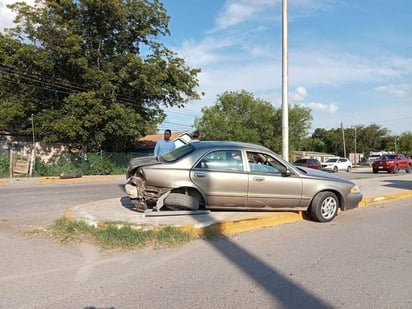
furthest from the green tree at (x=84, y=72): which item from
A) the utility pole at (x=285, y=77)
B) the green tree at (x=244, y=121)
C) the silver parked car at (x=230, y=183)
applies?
the green tree at (x=244, y=121)

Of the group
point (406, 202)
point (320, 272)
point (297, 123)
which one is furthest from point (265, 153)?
point (297, 123)

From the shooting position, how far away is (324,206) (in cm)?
828

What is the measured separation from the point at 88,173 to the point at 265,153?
797 inches

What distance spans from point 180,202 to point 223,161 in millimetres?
1157

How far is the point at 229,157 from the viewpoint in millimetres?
7938

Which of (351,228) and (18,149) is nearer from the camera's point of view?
(351,228)

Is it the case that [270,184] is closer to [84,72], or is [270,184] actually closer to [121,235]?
[121,235]

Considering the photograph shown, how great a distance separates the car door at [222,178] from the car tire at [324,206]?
1481 millimetres

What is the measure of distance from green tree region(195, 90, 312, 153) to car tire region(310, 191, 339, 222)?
40730 mm

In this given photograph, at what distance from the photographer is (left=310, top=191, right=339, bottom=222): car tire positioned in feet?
26.8

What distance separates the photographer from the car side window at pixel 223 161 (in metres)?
7.79

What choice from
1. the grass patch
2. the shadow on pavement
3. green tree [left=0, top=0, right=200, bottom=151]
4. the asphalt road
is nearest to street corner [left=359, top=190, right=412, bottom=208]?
the shadow on pavement

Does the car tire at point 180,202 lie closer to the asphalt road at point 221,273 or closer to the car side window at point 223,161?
the car side window at point 223,161

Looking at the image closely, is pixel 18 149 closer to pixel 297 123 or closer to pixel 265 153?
pixel 265 153
